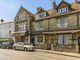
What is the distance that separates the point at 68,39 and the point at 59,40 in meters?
2.63

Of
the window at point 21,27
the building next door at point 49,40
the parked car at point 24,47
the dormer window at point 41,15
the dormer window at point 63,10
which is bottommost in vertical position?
the parked car at point 24,47

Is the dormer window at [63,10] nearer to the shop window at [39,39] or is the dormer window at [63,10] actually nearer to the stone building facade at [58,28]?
the stone building facade at [58,28]

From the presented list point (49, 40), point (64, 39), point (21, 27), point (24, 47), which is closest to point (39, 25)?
point (49, 40)

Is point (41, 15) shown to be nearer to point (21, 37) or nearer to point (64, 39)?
point (21, 37)

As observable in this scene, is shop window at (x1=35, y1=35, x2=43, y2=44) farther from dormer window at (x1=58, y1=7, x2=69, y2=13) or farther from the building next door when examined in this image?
dormer window at (x1=58, y1=7, x2=69, y2=13)

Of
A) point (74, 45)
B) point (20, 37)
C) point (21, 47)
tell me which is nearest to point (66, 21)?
point (74, 45)

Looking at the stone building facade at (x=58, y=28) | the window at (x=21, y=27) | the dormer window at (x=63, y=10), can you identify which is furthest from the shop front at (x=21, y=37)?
the dormer window at (x=63, y=10)

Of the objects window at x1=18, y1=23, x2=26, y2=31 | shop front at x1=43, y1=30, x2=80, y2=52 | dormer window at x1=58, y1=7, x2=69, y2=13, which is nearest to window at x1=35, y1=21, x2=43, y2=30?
shop front at x1=43, y1=30, x2=80, y2=52

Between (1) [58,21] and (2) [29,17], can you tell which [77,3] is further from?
(2) [29,17]

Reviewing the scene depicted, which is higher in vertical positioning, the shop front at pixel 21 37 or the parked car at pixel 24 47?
the shop front at pixel 21 37

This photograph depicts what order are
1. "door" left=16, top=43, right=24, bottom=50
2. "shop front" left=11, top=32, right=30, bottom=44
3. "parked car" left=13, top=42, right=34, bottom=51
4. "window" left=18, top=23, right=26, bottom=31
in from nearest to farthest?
"parked car" left=13, top=42, right=34, bottom=51, "door" left=16, top=43, right=24, bottom=50, "shop front" left=11, top=32, right=30, bottom=44, "window" left=18, top=23, right=26, bottom=31

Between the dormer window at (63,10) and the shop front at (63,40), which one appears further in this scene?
the dormer window at (63,10)

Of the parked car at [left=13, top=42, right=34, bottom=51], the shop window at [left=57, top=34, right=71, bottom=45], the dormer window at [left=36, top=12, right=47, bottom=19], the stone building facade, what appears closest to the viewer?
the stone building facade

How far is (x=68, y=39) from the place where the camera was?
36281mm
